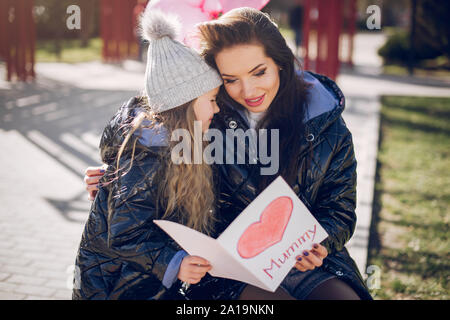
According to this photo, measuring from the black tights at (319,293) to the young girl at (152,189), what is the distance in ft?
0.74

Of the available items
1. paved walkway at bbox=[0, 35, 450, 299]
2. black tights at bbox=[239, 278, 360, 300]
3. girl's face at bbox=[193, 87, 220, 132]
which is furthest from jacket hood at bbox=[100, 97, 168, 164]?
paved walkway at bbox=[0, 35, 450, 299]

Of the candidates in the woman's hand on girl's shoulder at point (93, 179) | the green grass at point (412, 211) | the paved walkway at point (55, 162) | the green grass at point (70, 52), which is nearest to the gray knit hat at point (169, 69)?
the woman's hand on girl's shoulder at point (93, 179)

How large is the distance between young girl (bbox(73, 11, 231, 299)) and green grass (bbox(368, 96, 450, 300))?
180 cm

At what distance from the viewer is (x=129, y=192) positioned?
1832 mm

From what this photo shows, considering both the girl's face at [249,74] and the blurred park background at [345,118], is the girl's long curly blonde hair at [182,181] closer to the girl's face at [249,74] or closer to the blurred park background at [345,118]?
the girl's face at [249,74]

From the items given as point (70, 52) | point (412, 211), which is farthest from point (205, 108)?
point (70, 52)

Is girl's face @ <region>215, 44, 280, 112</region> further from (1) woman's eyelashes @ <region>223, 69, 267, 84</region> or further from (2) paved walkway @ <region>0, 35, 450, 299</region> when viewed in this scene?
(2) paved walkway @ <region>0, 35, 450, 299</region>

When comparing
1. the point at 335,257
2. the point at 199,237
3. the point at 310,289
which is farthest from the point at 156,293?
the point at 335,257

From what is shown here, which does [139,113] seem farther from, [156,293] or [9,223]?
[9,223]

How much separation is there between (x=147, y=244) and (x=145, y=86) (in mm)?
617

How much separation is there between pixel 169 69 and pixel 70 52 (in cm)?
1936

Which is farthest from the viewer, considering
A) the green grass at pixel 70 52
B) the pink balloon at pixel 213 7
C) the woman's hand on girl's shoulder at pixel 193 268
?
the green grass at pixel 70 52

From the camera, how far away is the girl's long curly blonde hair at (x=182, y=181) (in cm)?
191
